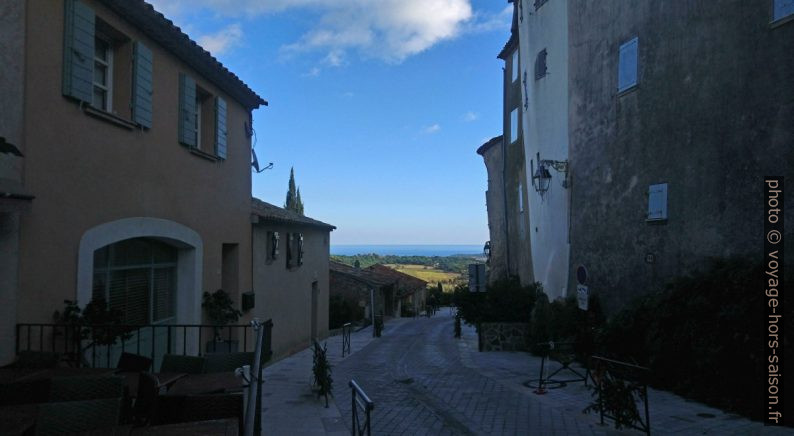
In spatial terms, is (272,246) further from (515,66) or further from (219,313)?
(515,66)

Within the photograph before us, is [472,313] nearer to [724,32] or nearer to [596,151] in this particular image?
[596,151]

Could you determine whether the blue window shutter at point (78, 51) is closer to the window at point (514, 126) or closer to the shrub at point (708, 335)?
the shrub at point (708, 335)

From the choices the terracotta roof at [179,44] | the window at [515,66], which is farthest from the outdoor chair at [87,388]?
the window at [515,66]

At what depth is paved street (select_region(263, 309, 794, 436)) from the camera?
6625mm

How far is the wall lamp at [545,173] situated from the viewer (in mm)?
15117

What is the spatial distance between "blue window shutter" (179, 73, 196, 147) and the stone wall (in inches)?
418

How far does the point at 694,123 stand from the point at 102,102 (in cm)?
980

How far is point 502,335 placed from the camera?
16844 mm

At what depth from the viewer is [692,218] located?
10.1 meters

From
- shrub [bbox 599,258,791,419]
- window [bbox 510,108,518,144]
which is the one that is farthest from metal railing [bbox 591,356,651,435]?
window [bbox 510,108,518,144]

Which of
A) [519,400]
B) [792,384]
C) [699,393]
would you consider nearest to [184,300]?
[519,400]

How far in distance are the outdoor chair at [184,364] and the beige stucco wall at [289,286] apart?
7.17 metres

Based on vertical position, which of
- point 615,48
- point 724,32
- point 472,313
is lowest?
point 472,313

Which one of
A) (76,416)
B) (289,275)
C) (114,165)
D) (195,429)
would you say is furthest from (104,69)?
(289,275)
